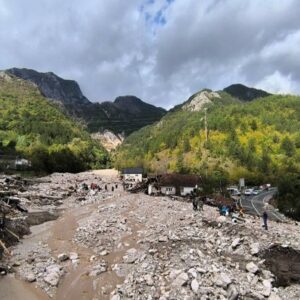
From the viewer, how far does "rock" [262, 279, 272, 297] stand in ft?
76.8

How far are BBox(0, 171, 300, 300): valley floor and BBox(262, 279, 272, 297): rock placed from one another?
0.09 feet

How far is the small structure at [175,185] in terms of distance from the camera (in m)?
84.6

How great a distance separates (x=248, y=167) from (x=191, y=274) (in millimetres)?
122971

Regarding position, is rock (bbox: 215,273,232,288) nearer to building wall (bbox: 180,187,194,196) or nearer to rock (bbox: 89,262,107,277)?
rock (bbox: 89,262,107,277)

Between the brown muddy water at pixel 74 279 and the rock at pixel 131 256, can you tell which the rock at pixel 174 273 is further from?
the rock at pixel 131 256

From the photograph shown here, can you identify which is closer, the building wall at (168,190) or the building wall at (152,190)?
the building wall at (152,190)

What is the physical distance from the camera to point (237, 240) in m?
32.0


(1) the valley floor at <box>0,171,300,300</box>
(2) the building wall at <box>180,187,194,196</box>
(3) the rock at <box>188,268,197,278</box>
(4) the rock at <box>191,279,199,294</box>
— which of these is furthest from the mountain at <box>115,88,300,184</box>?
(4) the rock at <box>191,279,199,294</box>

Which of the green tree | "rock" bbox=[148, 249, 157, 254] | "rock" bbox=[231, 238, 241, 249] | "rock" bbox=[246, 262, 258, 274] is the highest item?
the green tree

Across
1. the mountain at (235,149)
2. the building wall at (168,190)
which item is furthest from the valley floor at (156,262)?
the mountain at (235,149)

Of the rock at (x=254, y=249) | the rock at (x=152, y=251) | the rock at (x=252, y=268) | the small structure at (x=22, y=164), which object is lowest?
the rock at (x=252, y=268)

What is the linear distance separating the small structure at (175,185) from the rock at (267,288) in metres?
57.6

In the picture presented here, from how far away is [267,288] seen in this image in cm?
2403

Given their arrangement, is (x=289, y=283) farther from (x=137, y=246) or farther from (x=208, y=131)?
(x=208, y=131)
